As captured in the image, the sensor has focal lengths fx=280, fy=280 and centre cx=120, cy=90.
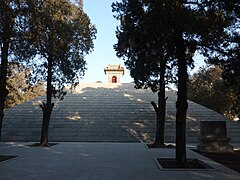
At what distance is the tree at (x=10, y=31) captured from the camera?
10969 millimetres

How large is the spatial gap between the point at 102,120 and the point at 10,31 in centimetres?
1453

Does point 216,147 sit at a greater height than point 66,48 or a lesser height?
lesser

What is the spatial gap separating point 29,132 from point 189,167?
16.1 metres

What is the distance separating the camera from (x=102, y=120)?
24469mm

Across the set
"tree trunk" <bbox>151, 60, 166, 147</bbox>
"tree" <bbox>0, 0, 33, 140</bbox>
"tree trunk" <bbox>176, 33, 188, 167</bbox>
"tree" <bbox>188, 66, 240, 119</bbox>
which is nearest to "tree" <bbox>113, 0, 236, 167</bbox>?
"tree trunk" <bbox>176, 33, 188, 167</bbox>

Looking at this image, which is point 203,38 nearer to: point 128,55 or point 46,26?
point 128,55

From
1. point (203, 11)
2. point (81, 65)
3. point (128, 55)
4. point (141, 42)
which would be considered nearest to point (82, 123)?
point (81, 65)

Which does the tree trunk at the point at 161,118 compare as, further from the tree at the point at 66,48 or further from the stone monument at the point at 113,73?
the stone monument at the point at 113,73

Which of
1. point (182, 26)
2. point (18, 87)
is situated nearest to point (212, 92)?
point (18, 87)

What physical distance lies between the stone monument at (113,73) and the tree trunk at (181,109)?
3882 centimetres

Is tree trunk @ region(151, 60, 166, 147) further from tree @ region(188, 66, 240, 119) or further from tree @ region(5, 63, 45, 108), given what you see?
tree @ region(188, 66, 240, 119)

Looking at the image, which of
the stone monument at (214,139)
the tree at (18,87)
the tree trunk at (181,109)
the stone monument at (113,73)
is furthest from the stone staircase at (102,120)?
the stone monument at (113,73)

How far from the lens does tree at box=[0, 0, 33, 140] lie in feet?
36.0

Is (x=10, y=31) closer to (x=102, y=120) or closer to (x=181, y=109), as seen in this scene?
(x=181, y=109)
